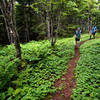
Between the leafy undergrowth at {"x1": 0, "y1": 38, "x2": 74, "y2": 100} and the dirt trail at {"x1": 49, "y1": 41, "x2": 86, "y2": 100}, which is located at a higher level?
the leafy undergrowth at {"x1": 0, "y1": 38, "x2": 74, "y2": 100}

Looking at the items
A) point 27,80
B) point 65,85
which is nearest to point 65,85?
point 65,85

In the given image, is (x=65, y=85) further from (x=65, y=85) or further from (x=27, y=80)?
(x=27, y=80)

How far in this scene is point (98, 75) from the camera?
4188mm

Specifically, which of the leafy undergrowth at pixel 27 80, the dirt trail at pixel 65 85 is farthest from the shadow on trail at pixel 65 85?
the leafy undergrowth at pixel 27 80

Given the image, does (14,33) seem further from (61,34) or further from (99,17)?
(99,17)

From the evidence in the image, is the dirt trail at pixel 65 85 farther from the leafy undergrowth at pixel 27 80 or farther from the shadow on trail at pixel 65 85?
the leafy undergrowth at pixel 27 80

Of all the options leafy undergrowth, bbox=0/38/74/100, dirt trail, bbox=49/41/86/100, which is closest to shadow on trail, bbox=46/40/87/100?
dirt trail, bbox=49/41/86/100

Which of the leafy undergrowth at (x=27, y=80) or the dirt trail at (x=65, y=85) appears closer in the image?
the leafy undergrowth at (x=27, y=80)

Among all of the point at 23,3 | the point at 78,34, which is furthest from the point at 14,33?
the point at 23,3

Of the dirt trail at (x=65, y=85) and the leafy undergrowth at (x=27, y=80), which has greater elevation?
the leafy undergrowth at (x=27, y=80)

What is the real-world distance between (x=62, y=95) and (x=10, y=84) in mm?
2551

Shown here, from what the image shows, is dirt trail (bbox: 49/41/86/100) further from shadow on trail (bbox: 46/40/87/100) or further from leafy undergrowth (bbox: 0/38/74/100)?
leafy undergrowth (bbox: 0/38/74/100)

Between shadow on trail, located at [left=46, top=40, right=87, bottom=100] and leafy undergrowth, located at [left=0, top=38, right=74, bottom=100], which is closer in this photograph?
leafy undergrowth, located at [left=0, top=38, right=74, bottom=100]

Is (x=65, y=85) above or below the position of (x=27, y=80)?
below
